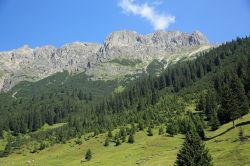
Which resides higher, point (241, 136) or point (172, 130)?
point (172, 130)

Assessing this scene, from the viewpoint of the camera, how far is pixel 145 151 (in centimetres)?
12738

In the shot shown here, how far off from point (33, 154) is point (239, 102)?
361ft

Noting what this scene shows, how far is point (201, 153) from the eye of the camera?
203 ft

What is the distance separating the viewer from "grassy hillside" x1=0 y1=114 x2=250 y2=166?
82.8 metres

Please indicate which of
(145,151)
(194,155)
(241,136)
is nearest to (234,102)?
(241,136)

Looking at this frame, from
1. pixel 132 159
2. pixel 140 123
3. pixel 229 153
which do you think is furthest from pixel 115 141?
pixel 229 153

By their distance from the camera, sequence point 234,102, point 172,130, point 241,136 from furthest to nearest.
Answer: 1. point 172,130
2. point 234,102
3. point 241,136

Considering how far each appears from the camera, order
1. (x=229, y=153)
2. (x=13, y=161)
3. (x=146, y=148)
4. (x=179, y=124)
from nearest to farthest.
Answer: (x=229, y=153)
(x=146, y=148)
(x=179, y=124)
(x=13, y=161)

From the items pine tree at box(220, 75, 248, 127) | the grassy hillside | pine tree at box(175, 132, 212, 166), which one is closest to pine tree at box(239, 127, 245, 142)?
the grassy hillside

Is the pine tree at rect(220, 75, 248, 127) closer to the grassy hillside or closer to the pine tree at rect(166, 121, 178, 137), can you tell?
the grassy hillside

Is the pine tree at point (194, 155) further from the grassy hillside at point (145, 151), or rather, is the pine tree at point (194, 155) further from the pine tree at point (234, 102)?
the pine tree at point (234, 102)

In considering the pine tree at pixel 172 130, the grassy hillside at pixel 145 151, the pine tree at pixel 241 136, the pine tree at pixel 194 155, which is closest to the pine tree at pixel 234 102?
the grassy hillside at pixel 145 151

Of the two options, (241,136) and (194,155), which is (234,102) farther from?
(194,155)

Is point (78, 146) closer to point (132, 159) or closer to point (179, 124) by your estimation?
point (179, 124)
